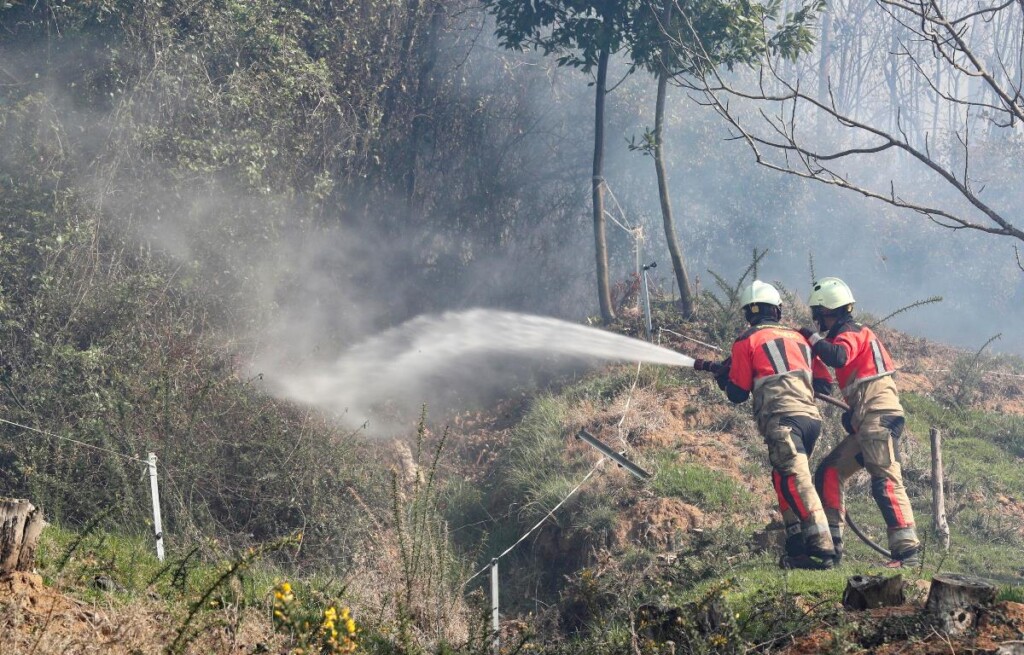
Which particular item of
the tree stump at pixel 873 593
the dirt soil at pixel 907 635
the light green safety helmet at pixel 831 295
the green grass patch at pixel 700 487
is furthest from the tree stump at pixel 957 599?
the green grass patch at pixel 700 487

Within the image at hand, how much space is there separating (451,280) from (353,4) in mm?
4968

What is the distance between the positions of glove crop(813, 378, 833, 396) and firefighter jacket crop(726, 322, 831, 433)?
1.30ft

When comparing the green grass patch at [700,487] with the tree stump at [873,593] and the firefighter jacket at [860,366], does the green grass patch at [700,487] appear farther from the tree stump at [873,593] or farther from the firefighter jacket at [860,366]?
the tree stump at [873,593]

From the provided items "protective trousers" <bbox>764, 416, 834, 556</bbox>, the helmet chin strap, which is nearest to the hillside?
"protective trousers" <bbox>764, 416, 834, 556</bbox>

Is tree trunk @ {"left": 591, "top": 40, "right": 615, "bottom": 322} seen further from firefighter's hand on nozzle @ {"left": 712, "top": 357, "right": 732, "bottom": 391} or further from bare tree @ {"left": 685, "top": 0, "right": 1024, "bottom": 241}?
firefighter's hand on nozzle @ {"left": 712, "top": 357, "right": 732, "bottom": 391}

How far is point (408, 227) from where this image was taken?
17750mm

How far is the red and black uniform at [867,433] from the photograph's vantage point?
26.5 ft

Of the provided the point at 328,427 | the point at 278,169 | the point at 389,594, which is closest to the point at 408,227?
the point at 278,169

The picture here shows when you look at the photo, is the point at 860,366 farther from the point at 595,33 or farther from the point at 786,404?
the point at 595,33

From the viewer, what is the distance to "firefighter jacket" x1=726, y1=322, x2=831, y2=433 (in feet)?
26.5

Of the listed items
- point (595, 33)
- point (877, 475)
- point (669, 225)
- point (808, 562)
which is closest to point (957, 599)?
point (808, 562)

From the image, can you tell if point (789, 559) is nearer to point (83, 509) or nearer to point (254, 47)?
point (83, 509)

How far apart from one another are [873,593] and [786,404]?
8.56 ft

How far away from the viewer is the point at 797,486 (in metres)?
7.74
